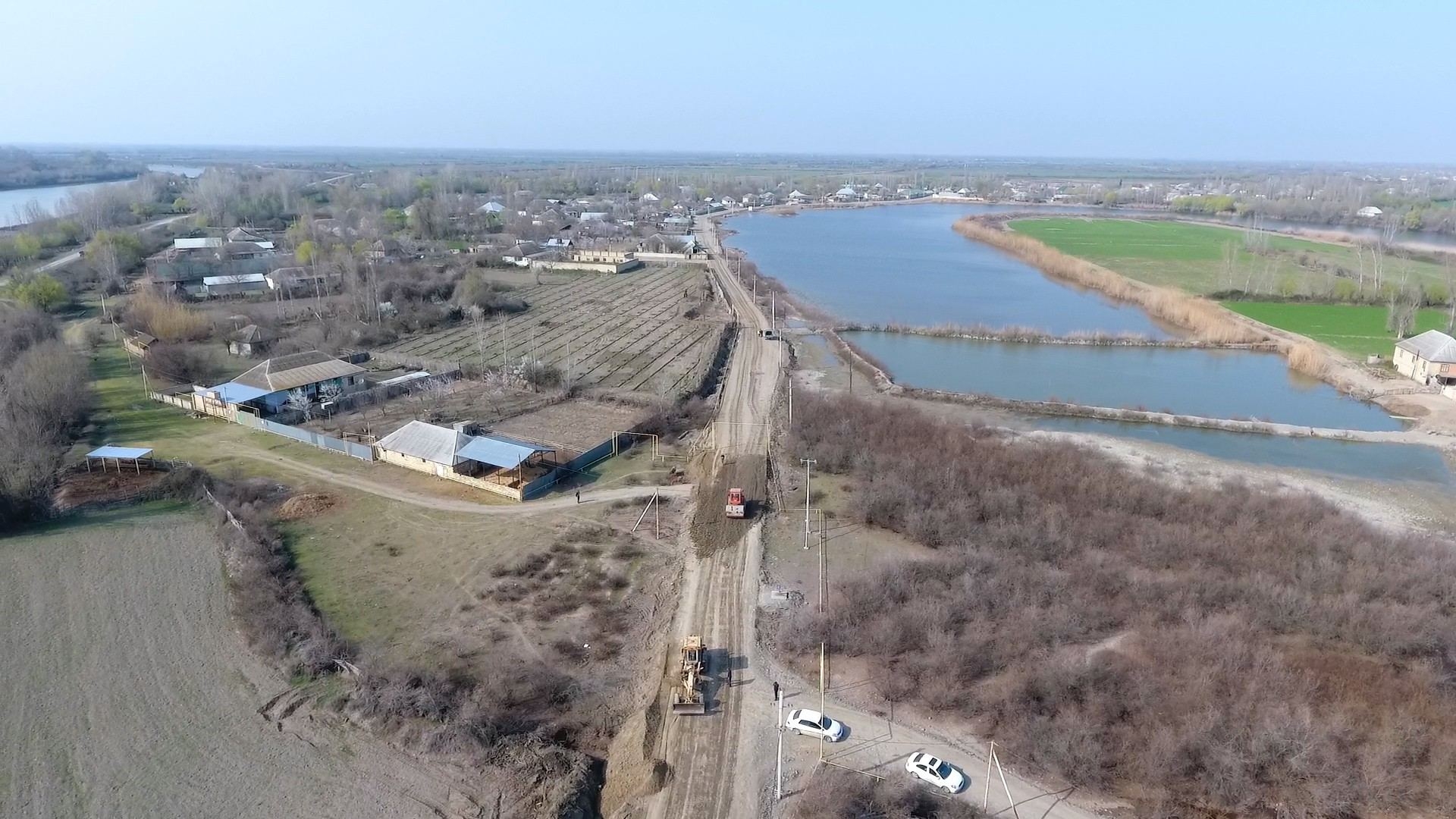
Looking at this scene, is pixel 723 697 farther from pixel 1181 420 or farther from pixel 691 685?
pixel 1181 420

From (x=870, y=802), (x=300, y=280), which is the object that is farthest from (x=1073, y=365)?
(x=300, y=280)

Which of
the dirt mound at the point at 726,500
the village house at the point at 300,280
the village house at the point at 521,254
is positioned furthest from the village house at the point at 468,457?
the village house at the point at 521,254

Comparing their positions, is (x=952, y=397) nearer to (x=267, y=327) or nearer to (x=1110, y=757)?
(x=1110, y=757)

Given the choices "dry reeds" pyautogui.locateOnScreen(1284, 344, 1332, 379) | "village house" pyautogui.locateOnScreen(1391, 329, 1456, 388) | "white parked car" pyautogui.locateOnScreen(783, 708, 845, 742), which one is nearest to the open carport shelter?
"white parked car" pyautogui.locateOnScreen(783, 708, 845, 742)

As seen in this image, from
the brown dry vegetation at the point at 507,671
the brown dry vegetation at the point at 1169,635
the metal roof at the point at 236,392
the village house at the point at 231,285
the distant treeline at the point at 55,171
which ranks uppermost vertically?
the distant treeline at the point at 55,171

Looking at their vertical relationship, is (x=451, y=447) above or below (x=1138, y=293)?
below

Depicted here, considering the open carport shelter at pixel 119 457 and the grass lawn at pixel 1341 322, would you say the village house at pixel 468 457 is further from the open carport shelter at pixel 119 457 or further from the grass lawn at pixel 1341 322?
the grass lawn at pixel 1341 322
